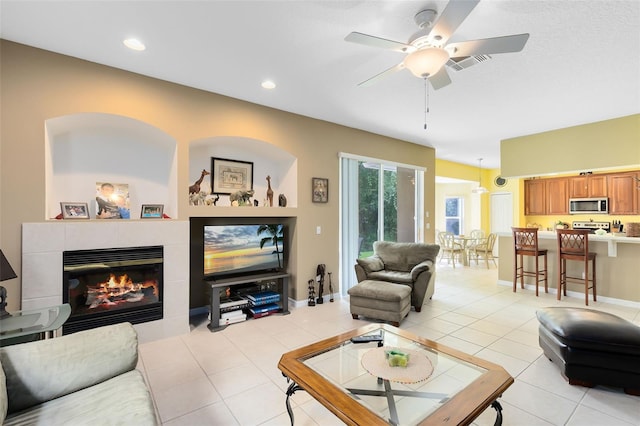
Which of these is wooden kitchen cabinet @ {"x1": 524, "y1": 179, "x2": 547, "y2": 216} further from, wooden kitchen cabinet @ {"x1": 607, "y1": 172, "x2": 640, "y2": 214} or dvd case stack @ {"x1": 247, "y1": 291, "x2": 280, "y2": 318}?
dvd case stack @ {"x1": 247, "y1": 291, "x2": 280, "y2": 318}

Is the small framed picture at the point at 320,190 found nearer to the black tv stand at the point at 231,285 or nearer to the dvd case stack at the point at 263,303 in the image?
the black tv stand at the point at 231,285

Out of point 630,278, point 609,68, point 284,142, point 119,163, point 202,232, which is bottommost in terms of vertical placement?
point 630,278

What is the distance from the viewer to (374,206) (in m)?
5.36

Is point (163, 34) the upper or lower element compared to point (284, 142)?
upper

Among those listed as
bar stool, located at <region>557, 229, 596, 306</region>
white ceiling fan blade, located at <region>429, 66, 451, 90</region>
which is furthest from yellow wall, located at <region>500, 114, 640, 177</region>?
white ceiling fan blade, located at <region>429, 66, 451, 90</region>

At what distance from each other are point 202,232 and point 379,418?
10.3ft

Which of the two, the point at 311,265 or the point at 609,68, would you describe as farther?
the point at 311,265

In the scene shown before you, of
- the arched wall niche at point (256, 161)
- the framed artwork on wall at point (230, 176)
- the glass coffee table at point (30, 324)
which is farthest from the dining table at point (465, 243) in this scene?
the glass coffee table at point (30, 324)

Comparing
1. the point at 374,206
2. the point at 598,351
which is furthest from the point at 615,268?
the point at 374,206

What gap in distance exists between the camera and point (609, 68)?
2.85 metres

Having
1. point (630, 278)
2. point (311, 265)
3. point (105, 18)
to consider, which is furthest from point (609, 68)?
point (105, 18)

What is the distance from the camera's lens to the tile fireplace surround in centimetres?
254

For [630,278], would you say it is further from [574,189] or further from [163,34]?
[163,34]

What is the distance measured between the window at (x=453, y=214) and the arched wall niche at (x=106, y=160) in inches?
339
